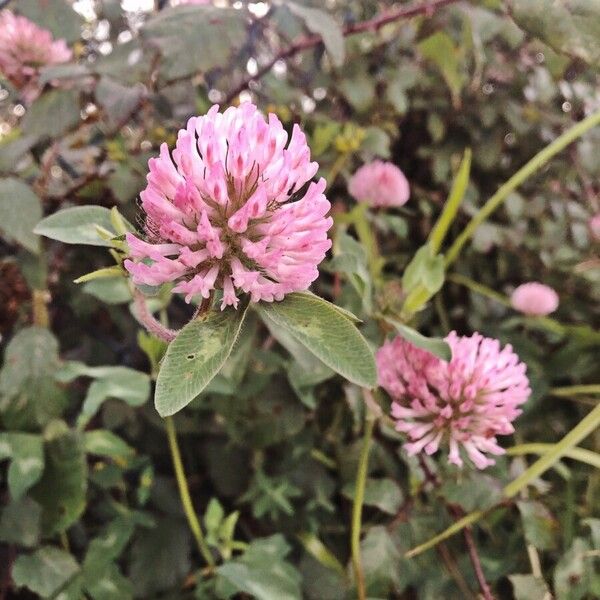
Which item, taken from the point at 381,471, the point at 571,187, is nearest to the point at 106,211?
the point at 381,471

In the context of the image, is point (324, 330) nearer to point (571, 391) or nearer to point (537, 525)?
point (537, 525)

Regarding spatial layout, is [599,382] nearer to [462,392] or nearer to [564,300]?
[564,300]

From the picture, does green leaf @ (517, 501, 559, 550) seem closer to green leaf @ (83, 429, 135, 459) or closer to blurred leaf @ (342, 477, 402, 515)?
blurred leaf @ (342, 477, 402, 515)

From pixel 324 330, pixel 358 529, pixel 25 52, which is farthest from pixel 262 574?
pixel 25 52

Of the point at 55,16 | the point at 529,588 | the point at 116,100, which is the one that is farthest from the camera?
the point at 55,16

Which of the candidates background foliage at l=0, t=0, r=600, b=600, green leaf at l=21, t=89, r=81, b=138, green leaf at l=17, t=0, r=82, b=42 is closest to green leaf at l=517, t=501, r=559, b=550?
background foliage at l=0, t=0, r=600, b=600

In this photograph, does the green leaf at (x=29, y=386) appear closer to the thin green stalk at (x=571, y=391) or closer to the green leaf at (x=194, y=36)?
the green leaf at (x=194, y=36)

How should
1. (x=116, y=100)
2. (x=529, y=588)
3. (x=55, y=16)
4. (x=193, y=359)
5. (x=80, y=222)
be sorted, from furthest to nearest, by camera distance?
(x=55, y=16), (x=116, y=100), (x=529, y=588), (x=80, y=222), (x=193, y=359)
